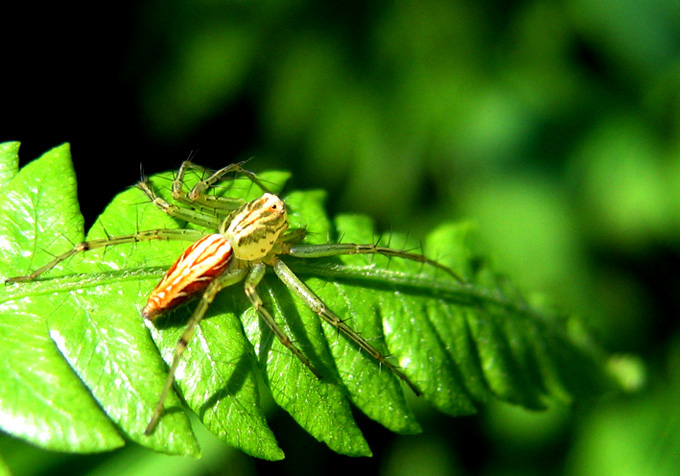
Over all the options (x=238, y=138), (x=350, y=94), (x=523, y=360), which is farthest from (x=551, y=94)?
(x=523, y=360)

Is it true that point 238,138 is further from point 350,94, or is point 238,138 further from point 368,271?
point 368,271

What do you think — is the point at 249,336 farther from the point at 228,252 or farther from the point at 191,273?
the point at 228,252

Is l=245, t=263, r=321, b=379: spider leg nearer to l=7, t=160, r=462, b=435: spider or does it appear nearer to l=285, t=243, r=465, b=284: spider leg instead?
l=7, t=160, r=462, b=435: spider

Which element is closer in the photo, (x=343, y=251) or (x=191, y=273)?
(x=191, y=273)

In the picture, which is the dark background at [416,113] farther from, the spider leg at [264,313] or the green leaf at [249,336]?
the spider leg at [264,313]

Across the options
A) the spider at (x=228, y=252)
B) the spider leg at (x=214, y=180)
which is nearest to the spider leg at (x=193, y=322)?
the spider at (x=228, y=252)

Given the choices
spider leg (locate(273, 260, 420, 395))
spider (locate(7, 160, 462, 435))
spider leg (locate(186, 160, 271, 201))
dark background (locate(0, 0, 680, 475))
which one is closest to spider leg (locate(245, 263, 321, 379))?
spider (locate(7, 160, 462, 435))

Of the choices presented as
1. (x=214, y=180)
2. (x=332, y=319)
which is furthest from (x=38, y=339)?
(x=214, y=180)
